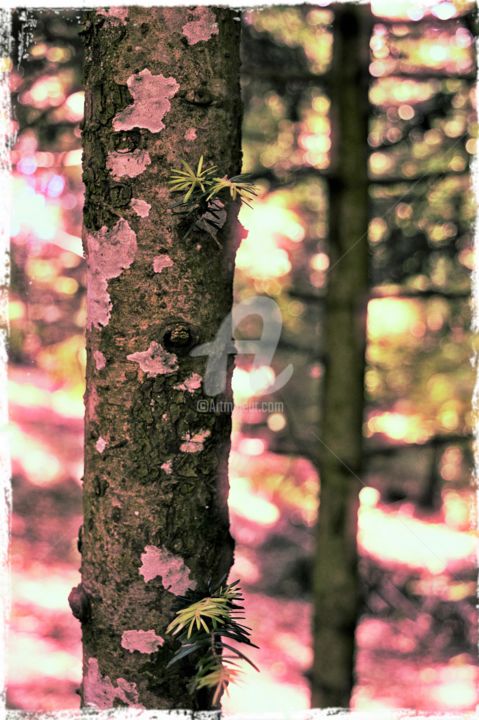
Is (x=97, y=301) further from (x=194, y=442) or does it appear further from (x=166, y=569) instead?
(x=166, y=569)

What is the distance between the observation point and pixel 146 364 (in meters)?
0.97

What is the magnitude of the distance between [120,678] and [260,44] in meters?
3.16

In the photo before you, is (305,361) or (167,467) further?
(305,361)

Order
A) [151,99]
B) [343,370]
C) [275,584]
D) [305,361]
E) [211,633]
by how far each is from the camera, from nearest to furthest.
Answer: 1. [211,633]
2. [151,99]
3. [343,370]
4. [305,361]
5. [275,584]

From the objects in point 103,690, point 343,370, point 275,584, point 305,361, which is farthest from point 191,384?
point 275,584

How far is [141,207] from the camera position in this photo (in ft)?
3.18

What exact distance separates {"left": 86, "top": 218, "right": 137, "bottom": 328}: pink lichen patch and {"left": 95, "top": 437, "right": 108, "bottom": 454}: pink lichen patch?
0.62 feet

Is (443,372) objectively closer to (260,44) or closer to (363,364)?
(363,364)

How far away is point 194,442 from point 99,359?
0.68 ft

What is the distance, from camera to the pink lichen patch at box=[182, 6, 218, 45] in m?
0.97

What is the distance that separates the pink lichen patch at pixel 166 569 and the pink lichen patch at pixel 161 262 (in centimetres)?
44

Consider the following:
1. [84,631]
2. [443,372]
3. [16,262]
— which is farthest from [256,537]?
[84,631]

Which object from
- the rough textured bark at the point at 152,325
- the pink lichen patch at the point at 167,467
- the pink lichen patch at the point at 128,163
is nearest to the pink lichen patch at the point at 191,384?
the rough textured bark at the point at 152,325

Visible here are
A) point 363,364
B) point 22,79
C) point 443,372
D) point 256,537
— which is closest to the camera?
point 363,364
